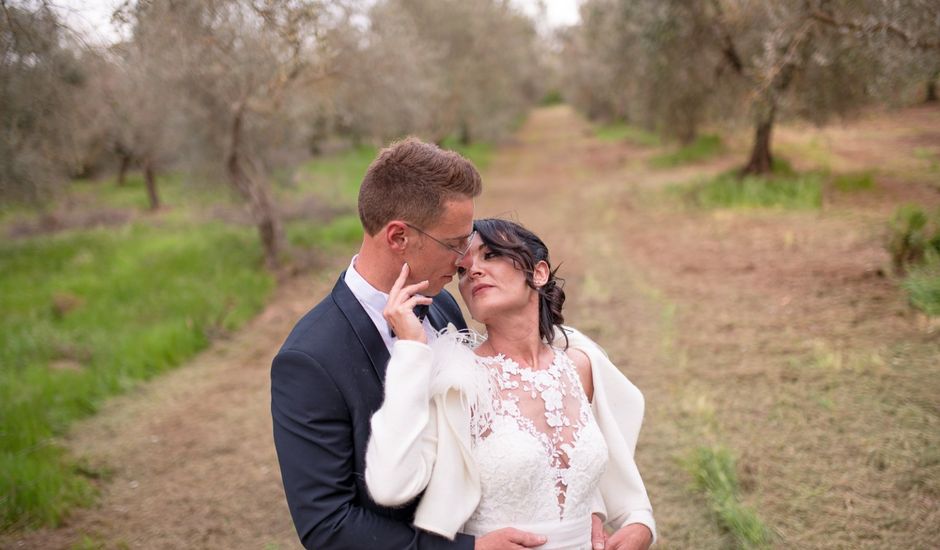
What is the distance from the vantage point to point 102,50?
451 cm

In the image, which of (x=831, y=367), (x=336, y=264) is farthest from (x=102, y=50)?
(x=336, y=264)

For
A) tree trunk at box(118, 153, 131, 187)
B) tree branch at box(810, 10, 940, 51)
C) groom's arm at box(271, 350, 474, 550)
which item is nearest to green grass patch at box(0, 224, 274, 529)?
groom's arm at box(271, 350, 474, 550)

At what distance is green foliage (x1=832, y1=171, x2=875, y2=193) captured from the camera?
13031mm

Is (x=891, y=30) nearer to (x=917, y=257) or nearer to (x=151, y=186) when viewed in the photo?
(x=917, y=257)

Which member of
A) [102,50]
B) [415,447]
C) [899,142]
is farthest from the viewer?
[899,142]

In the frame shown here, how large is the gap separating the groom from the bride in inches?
4.3

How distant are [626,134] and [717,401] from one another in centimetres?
3267

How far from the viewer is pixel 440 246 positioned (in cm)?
232

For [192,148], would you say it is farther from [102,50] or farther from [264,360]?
[102,50]

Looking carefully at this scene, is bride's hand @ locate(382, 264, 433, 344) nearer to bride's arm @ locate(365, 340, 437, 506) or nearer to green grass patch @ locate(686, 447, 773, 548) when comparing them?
bride's arm @ locate(365, 340, 437, 506)

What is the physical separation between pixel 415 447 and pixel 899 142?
21234 millimetres

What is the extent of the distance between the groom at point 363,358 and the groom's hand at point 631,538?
0.40 meters

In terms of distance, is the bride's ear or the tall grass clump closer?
the bride's ear

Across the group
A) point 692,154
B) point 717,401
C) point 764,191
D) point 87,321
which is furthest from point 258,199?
point 692,154
